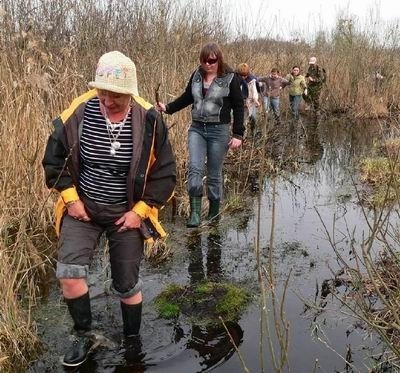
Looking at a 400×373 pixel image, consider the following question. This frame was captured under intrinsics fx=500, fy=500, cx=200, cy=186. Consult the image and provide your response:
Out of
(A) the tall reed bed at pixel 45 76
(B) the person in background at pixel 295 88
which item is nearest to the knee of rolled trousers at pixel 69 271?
(A) the tall reed bed at pixel 45 76

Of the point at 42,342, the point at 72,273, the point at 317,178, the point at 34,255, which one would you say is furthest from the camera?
the point at 317,178

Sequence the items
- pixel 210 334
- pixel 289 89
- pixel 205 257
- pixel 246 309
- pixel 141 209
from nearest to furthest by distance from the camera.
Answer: pixel 141 209 → pixel 210 334 → pixel 246 309 → pixel 205 257 → pixel 289 89

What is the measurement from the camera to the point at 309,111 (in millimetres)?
16234

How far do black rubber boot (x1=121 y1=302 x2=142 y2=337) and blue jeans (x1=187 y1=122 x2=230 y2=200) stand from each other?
7.28 feet

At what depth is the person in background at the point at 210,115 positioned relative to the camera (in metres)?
4.79

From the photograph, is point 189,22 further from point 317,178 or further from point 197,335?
point 197,335

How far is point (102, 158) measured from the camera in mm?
2744

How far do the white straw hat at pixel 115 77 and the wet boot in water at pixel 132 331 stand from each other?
1269 millimetres

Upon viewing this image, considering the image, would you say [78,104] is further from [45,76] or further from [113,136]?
[45,76]

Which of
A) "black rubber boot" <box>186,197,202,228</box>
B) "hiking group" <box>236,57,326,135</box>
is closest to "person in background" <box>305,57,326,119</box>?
"hiking group" <box>236,57,326,135</box>

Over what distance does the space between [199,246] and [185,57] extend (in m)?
3.33

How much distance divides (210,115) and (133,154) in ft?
7.32

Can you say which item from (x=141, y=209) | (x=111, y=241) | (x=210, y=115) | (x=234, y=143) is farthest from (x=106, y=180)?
(x=234, y=143)

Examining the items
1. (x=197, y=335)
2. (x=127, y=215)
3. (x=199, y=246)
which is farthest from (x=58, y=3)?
(x=197, y=335)
